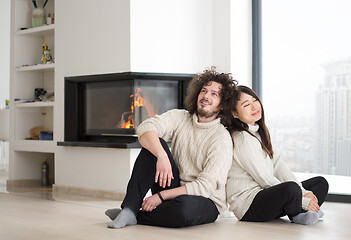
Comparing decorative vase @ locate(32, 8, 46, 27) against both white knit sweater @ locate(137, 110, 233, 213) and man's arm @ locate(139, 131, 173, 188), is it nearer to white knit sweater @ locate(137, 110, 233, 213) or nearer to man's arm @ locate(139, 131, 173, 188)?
white knit sweater @ locate(137, 110, 233, 213)

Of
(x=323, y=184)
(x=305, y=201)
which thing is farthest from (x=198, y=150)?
(x=323, y=184)

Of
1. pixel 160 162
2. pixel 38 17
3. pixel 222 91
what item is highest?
pixel 38 17

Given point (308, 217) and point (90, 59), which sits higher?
point (90, 59)

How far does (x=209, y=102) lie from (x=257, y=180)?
1.74 feet

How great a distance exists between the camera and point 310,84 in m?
4.70

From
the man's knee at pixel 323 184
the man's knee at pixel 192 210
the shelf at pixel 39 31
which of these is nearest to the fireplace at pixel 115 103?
the shelf at pixel 39 31

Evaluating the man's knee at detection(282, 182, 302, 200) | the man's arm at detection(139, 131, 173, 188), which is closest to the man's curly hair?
the man's arm at detection(139, 131, 173, 188)

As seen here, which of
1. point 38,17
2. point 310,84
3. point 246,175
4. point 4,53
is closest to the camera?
point 246,175

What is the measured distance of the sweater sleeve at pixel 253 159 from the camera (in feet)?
10.6

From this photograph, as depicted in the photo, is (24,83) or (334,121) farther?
(24,83)

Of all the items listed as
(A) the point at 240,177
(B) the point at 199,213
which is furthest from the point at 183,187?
(A) the point at 240,177

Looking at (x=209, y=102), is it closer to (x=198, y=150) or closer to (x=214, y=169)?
(x=198, y=150)

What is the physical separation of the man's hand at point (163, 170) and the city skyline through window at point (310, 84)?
201 centimetres

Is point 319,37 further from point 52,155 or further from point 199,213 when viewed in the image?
point 52,155
